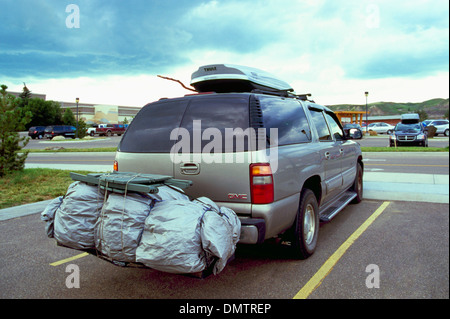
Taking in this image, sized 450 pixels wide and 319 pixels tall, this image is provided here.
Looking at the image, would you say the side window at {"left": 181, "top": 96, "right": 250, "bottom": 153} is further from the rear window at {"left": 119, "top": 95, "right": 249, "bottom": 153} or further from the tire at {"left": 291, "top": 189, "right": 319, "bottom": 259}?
the tire at {"left": 291, "top": 189, "right": 319, "bottom": 259}

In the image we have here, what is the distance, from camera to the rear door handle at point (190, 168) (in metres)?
3.72

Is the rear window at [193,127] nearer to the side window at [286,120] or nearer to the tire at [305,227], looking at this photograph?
the side window at [286,120]

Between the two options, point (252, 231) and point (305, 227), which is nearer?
point (252, 231)

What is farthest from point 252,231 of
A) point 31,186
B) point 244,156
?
point 31,186

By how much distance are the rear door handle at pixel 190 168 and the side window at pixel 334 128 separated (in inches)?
115

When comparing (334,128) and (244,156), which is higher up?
(334,128)

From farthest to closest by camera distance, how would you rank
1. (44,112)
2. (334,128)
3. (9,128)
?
(44,112)
(9,128)
(334,128)

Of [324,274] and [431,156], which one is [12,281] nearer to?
[324,274]

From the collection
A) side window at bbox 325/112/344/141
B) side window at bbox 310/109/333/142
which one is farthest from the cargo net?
side window at bbox 325/112/344/141

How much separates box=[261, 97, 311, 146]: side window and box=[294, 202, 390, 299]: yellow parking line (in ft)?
4.75

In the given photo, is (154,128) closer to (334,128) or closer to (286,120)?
(286,120)

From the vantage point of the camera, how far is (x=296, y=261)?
4.26 meters

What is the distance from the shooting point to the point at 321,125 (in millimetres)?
5484

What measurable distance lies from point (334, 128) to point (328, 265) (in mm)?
2763
